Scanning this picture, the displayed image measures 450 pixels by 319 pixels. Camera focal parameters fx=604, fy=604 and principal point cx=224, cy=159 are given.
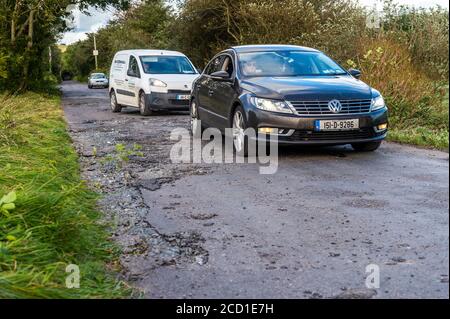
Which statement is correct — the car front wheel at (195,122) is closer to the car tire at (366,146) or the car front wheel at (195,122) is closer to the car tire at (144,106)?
the car tire at (366,146)

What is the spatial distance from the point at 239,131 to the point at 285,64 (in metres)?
1.49

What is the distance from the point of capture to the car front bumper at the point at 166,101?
15.4 metres

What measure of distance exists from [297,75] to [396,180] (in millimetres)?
2851

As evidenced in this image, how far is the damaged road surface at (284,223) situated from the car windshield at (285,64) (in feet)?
4.08

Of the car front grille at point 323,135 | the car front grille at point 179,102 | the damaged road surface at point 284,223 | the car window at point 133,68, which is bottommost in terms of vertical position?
the damaged road surface at point 284,223

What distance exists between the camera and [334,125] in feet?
25.4

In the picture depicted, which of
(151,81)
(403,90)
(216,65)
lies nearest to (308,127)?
(216,65)

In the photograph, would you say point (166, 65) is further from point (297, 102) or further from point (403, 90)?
point (297, 102)

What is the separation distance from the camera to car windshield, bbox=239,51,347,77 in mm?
9023

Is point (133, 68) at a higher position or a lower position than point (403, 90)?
higher

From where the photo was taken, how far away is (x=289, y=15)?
20.1 metres

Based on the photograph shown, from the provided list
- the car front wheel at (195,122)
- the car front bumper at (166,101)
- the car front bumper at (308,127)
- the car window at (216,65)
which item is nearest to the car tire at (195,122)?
the car front wheel at (195,122)

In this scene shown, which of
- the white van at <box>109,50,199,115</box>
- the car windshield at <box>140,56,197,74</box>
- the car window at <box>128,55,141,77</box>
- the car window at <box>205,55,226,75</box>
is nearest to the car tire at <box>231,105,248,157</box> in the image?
the car window at <box>205,55,226,75</box>
